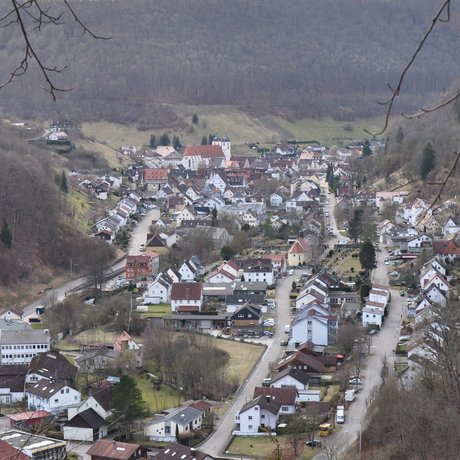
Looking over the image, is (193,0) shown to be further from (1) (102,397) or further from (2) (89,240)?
(1) (102,397)

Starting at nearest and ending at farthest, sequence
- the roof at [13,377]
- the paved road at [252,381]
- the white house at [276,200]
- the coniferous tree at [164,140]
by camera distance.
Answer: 1. the paved road at [252,381]
2. the roof at [13,377]
3. the white house at [276,200]
4. the coniferous tree at [164,140]

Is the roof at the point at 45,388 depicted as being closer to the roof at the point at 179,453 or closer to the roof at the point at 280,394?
the roof at the point at 280,394

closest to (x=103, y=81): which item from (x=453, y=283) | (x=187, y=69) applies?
(x=187, y=69)

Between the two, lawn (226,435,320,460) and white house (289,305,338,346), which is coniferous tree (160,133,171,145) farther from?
lawn (226,435,320,460)

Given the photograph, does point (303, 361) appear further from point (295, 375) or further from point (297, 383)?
point (297, 383)

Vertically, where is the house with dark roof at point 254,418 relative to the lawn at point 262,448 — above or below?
above

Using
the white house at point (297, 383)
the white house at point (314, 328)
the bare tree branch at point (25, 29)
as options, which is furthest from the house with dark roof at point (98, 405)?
the bare tree branch at point (25, 29)

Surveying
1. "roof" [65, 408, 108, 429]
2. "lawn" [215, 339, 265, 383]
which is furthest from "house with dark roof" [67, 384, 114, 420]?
"lawn" [215, 339, 265, 383]
